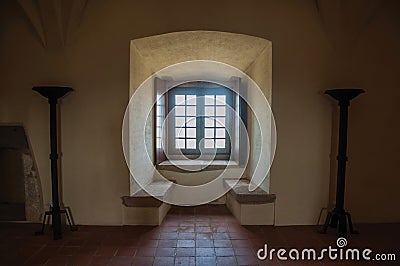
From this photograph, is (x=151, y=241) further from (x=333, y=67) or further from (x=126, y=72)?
(x=333, y=67)

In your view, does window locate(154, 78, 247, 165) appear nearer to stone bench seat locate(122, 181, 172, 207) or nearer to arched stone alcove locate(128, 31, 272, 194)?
arched stone alcove locate(128, 31, 272, 194)

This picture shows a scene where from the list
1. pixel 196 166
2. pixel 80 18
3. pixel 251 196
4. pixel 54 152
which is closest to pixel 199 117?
pixel 196 166

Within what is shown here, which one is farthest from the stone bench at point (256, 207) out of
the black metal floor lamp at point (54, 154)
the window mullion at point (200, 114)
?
the black metal floor lamp at point (54, 154)

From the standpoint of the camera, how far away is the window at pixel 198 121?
4.74 meters

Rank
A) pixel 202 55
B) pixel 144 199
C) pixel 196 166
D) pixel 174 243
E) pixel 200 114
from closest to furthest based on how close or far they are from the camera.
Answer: pixel 174 243, pixel 144 199, pixel 202 55, pixel 196 166, pixel 200 114

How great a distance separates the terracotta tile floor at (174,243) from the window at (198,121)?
1631 mm

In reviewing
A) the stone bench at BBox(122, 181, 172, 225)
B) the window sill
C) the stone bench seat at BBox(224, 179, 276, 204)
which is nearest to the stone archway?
the stone bench at BBox(122, 181, 172, 225)

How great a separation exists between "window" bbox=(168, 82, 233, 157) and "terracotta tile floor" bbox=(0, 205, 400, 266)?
1.66 meters

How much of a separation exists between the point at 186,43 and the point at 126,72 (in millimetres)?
808

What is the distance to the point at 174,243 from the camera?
2693mm

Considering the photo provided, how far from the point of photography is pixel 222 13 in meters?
3.06

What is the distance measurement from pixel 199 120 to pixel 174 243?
2496 millimetres

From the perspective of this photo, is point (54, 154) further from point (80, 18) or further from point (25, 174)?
point (80, 18)

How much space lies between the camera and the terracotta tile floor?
92.9 inches
